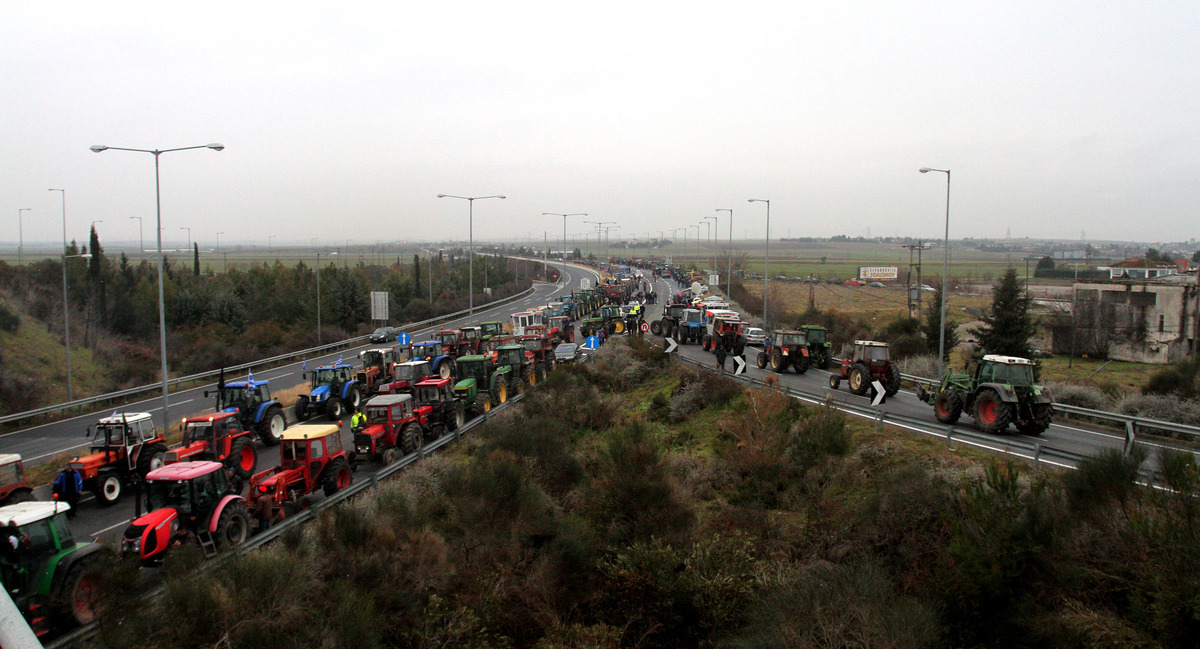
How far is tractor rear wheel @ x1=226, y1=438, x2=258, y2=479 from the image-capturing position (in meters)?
17.7

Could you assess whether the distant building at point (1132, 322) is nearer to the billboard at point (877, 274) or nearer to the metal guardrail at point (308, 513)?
the metal guardrail at point (308, 513)

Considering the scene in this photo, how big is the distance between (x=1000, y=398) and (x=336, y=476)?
15606mm

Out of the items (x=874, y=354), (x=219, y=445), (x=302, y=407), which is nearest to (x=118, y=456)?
(x=219, y=445)

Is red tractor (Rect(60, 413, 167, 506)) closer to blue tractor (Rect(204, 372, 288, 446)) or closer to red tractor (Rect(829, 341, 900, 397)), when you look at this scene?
blue tractor (Rect(204, 372, 288, 446))

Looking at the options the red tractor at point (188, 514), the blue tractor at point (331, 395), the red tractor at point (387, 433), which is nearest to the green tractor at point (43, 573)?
the red tractor at point (188, 514)

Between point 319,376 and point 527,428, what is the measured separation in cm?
1261

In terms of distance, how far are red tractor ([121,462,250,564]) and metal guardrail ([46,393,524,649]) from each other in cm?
50

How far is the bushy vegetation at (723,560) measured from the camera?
7.76 meters

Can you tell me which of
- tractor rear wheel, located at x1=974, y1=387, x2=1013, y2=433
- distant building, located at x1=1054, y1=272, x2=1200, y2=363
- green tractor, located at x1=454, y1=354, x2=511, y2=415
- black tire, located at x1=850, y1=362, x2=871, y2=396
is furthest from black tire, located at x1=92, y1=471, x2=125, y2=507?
distant building, located at x1=1054, y1=272, x2=1200, y2=363

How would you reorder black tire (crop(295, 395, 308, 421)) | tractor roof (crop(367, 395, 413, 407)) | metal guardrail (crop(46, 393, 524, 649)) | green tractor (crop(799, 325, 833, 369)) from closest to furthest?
1. metal guardrail (crop(46, 393, 524, 649))
2. tractor roof (crop(367, 395, 413, 407))
3. black tire (crop(295, 395, 308, 421))
4. green tractor (crop(799, 325, 833, 369))

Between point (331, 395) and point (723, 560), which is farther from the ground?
point (723, 560)

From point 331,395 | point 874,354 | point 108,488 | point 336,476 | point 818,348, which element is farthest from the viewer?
point 818,348

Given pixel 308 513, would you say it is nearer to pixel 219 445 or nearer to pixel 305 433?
pixel 305 433

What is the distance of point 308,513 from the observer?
1306 centimetres
